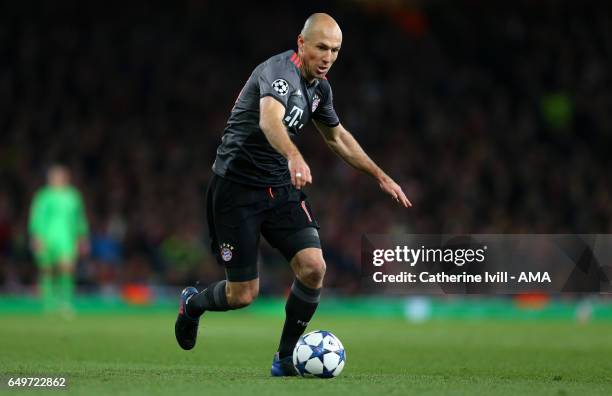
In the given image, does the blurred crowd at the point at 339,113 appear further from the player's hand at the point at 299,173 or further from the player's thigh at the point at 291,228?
the player's hand at the point at 299,173

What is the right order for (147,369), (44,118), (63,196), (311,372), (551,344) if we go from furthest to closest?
(44,118), (63,196), (551,344), (147,369), (311,372)

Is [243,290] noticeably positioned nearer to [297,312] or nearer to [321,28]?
[297,312]

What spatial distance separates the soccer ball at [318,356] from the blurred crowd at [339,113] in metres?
11.9

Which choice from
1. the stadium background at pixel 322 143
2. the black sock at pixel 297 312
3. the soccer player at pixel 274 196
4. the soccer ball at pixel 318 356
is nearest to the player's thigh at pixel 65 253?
the stadium background at pixel 322 143

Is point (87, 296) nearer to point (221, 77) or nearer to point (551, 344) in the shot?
point (221, 77)

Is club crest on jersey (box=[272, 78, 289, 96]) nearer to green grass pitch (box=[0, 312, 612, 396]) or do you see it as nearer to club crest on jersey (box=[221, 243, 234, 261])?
club crest on jersey (box=[221, 243, 234, 261])

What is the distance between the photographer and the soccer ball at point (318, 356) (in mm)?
6949

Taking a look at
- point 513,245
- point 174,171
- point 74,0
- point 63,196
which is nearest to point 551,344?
point 513,245

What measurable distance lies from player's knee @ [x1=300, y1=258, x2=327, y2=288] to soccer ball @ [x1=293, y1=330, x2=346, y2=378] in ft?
1.07

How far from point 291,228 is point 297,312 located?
0.54 m

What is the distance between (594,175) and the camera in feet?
67.4

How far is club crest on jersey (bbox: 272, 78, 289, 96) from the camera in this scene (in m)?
6.70

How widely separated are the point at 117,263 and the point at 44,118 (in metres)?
4.00

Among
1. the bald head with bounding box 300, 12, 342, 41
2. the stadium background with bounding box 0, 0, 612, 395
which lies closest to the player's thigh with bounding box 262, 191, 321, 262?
the bald head with bounding box 300, 12, 342, 41
